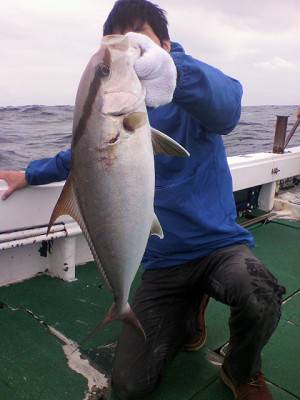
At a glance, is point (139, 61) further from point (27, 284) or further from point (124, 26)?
point (27, 284)

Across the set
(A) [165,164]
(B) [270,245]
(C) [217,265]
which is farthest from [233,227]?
(B) [270,245]

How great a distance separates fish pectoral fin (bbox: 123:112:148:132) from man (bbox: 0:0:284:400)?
1.81 feet

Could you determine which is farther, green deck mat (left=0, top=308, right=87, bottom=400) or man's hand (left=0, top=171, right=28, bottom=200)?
man's hand (left=0, top=171, right=28, bottom=200)

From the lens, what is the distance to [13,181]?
3.23 m

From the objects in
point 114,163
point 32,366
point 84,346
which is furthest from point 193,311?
point 114,163

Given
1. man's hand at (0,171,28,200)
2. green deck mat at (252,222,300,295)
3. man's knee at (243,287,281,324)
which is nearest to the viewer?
man's knee at (243,287,281,324)

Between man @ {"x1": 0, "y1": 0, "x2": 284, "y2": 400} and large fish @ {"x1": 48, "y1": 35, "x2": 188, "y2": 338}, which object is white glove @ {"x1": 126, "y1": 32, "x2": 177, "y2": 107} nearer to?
large fish @ {"x1": 48, "y1": 35, "x2": 188, "y2": 338}

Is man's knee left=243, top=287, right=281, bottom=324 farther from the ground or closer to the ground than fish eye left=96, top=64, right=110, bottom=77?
closer to the ground

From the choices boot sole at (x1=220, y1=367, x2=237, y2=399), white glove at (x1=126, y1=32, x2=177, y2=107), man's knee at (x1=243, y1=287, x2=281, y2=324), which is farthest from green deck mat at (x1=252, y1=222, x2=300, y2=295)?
white glove at (x1=126, y1=32, x2=177, y2=107)

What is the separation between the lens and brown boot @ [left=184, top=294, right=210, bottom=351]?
2867 mm

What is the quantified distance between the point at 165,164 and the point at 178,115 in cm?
29

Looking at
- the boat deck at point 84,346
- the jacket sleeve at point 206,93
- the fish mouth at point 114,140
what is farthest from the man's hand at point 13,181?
the fish mouth at point 114,140

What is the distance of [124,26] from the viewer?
244 cm

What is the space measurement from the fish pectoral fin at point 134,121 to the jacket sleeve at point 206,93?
0.33 meters
